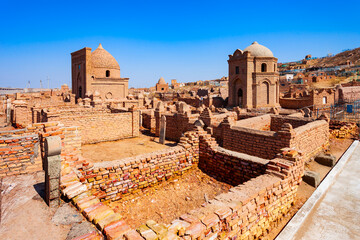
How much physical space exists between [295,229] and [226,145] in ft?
15.2

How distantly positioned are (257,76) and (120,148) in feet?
67.4

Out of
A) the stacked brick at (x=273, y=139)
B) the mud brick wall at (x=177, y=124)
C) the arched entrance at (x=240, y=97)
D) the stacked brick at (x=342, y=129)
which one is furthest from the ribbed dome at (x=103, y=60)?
the stacked brick at (x=342, y=129)

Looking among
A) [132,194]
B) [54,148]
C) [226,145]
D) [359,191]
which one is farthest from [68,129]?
[359,191]

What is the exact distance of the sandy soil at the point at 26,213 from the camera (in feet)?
8.38

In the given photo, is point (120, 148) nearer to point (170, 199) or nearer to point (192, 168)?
point (192, 168)

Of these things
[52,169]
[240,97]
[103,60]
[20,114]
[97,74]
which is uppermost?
[103,60]

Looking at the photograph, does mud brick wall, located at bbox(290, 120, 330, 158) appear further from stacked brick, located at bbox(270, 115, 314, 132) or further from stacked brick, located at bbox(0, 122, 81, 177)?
stacked brick, located at bbox(0, 122, 81, 177)

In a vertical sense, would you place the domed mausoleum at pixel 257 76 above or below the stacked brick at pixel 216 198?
above

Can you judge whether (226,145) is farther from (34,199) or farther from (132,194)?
(34,199)

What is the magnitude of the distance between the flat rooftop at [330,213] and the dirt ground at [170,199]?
1679 millimetres

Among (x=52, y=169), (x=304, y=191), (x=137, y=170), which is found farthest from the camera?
(x=304, y=191)

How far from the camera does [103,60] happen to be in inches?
1200

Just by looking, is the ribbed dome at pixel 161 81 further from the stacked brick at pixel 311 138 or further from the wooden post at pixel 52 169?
the wooden post at pixel 52 169

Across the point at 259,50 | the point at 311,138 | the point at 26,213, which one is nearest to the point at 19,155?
the point at 26,213
